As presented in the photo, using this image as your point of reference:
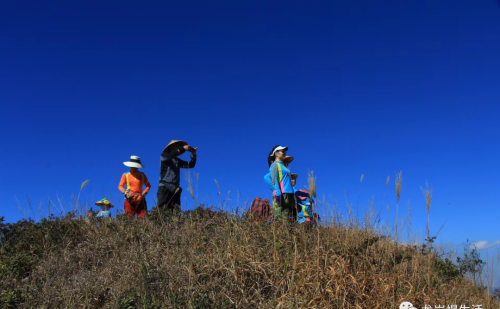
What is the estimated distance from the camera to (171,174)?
7.01m

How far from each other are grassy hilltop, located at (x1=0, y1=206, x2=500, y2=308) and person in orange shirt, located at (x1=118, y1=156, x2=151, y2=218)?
4.93 feet

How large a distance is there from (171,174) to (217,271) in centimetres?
382

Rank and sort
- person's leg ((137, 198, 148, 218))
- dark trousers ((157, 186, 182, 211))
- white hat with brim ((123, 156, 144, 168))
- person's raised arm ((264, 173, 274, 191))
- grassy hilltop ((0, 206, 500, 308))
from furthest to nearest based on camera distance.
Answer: white hat with brim ((123, 156, 144, 168))
person's leg ((137, 198, 148, 218))
dark trousers ((157, 186, 182, 211))
person's raised arm ((264, 173, 274, 191))
grassy hilltop ((0, 206, 500, 308))

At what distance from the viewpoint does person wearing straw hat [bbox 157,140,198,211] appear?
6945 mm

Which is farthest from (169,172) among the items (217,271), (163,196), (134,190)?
Answer: (217,271)

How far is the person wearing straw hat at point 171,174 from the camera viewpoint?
6945 mm

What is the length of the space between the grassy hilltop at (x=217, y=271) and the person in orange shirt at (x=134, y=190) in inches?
59.2

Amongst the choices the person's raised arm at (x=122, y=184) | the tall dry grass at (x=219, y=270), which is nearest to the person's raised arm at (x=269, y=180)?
the tall dry grass at (x=219, y=270)

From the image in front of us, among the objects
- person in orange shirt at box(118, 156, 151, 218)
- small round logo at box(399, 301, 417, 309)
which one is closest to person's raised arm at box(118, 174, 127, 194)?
person in orange shirt at box(118, 156, 151, 218)

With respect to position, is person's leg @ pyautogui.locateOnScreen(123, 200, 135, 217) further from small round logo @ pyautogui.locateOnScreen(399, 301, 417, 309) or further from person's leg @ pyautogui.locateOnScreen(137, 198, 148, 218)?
small round logo @ pyautogui.locateOnScreen(399, 301, 417, 309)

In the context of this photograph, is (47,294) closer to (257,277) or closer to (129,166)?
(257,277)

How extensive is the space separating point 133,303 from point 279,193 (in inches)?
129

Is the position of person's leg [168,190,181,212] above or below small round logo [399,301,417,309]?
above

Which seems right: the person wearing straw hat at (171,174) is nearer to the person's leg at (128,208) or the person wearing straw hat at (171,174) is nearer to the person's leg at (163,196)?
the person's leg at (163,196)
